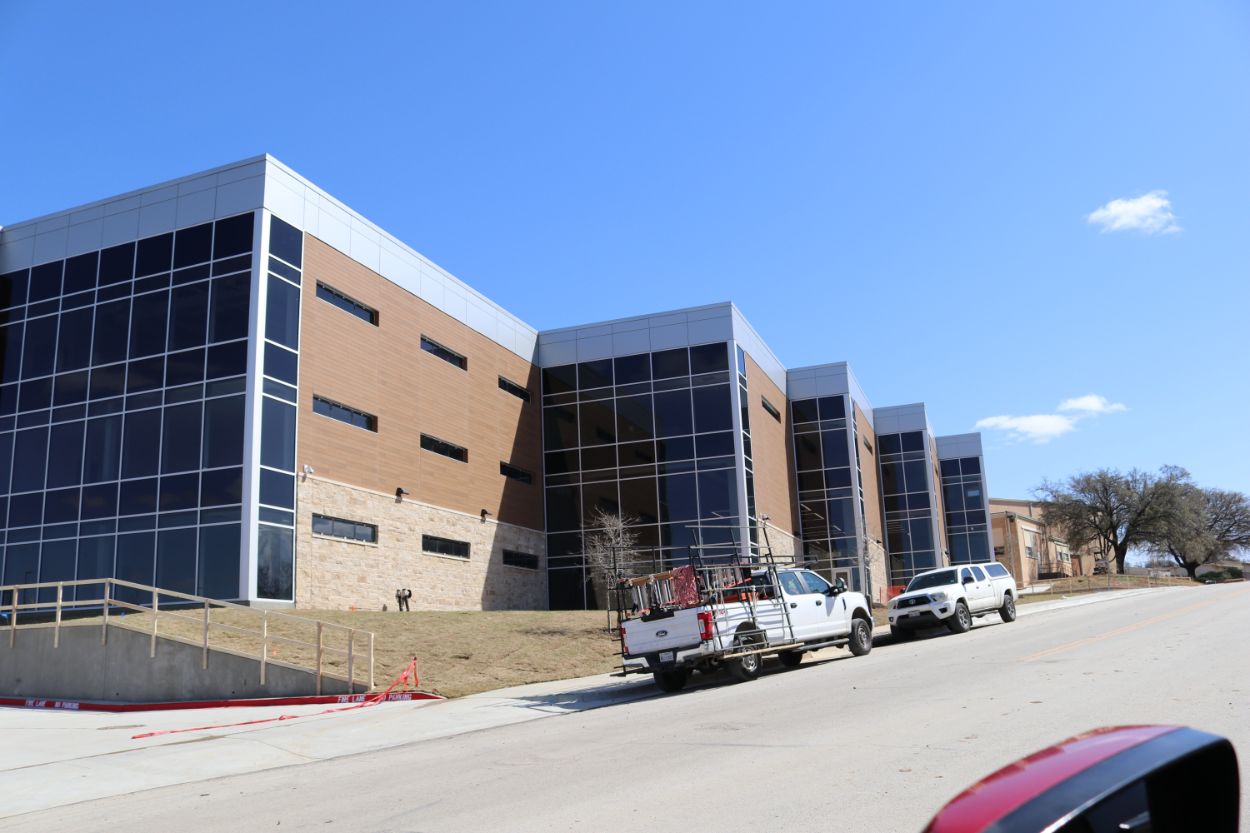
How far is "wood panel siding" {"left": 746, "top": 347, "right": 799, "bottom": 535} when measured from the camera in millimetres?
41719

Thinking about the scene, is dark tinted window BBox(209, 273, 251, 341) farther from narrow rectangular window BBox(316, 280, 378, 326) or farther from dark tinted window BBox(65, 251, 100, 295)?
dark tinted window BBox(65, 251, 100, 295)

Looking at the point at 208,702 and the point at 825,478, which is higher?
the point at 825,478

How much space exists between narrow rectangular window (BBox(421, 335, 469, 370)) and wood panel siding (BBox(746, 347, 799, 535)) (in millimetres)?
11954

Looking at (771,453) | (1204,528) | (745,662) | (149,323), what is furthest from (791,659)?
(1204,528)

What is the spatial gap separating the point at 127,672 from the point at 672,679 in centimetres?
1139

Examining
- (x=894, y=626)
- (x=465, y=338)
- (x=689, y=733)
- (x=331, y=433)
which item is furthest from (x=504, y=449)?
(x=689, y=733)

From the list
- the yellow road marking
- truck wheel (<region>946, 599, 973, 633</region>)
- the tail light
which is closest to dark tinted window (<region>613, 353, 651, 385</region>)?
truck wheel (<region>946, 599, 973, 633</region>)

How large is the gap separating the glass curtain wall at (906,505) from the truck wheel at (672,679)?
A: 145 feet

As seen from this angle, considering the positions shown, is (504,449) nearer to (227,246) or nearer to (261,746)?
(227,246)

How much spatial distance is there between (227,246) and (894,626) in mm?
21917

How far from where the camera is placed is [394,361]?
33.8m

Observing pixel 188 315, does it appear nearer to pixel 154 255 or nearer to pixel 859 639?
pixel 154 255

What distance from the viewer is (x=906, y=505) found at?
60344 millimetres

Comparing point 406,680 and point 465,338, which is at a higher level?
point 465,338
